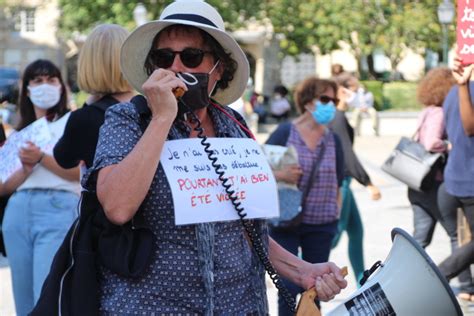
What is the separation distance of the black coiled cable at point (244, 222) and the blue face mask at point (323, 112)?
345cm

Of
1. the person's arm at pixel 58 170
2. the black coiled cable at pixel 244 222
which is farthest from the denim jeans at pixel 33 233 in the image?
the black coiled cable at pixel 244 222

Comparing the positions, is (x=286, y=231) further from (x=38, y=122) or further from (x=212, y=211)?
(x=212, y=211)

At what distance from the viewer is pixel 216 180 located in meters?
3.07

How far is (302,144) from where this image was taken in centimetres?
648

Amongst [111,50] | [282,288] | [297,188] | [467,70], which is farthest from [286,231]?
[282,288]

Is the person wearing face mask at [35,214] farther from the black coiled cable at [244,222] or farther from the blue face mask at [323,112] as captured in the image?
the black coiled cable at [244,222]

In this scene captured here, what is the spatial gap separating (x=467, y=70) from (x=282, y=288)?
2927 millimetres

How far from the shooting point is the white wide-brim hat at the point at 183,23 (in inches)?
120

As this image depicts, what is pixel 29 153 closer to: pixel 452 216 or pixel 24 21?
pixel 452 216

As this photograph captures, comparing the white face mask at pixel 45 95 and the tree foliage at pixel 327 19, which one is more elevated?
the white face mask at pixel 45 95

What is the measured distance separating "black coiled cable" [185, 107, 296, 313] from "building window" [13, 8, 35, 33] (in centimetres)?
4757

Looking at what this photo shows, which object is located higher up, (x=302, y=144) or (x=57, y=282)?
(x=57, y=282)

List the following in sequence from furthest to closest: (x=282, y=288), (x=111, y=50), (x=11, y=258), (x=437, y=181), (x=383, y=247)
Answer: (x=383, y=247), (x=437, y=181), (x=11, y=258), (x=111, y=50), (x=282, y=288)

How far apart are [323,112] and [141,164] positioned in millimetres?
3986
